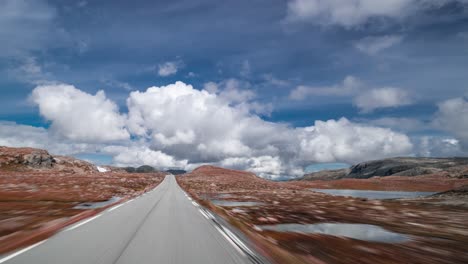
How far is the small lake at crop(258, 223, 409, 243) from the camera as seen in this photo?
615 inches

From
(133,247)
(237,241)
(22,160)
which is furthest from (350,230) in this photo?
(22,160)

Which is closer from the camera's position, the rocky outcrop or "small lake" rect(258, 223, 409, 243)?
"small lake" rect(258, 223, 409, 243)

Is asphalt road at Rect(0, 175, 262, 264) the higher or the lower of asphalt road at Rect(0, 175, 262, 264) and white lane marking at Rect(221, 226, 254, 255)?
the higher

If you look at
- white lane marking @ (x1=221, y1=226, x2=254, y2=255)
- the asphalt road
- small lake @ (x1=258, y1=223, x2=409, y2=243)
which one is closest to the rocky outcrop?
small lake @ (x1=258, y1=223, x2=409, y2=243)

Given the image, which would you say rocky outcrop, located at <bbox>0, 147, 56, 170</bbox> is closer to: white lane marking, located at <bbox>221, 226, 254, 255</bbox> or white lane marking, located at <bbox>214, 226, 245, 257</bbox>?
white lane marking, located at <bbox>214, 226, 245, 257</bbox>

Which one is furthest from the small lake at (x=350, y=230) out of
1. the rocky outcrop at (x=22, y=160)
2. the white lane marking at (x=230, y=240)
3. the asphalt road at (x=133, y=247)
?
the rocky outcrop at (x=22, y=160)

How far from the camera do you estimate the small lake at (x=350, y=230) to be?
1562cm

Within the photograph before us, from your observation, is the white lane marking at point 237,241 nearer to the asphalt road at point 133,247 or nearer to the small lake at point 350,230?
the asphalt road at point 133,247

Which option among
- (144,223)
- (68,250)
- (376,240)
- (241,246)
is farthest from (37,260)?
(376,240)

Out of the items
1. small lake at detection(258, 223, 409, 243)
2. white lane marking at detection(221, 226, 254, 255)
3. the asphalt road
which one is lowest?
small lake at detection(258, 223, 409, 243)

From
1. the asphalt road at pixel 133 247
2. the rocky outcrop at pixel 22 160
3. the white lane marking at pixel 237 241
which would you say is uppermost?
the rocky outcrop at pixel 22 160

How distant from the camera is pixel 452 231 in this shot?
739 inches

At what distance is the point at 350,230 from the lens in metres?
17.9

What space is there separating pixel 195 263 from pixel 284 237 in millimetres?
7174
